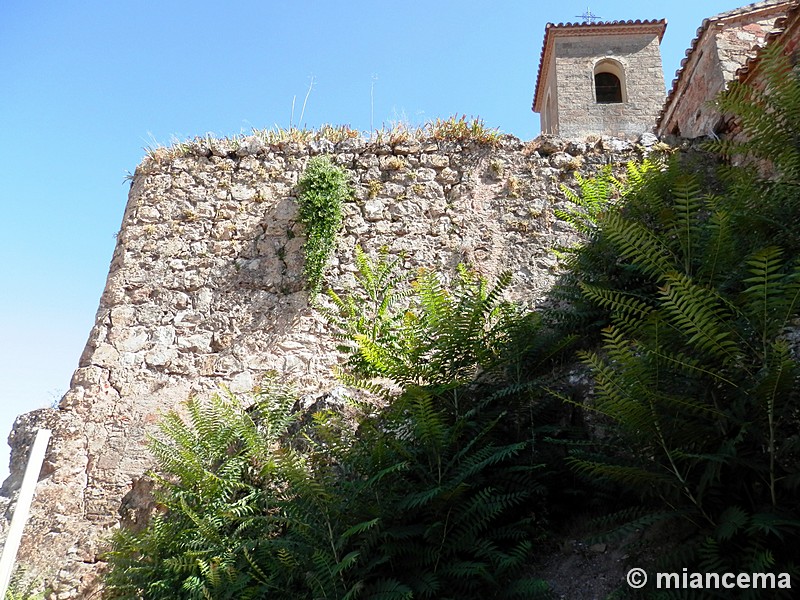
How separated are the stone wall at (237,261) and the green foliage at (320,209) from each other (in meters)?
0.13

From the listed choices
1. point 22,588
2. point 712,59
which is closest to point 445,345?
point 22,588

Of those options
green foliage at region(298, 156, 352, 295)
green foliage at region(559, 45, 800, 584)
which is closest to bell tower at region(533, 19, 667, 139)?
green foliage at region(298, 156, 352, 295)

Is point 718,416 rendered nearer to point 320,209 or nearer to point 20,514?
point 20,514

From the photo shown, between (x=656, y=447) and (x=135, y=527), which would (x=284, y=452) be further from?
(x=135, y=527)

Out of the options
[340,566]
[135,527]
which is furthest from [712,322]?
[135,527]

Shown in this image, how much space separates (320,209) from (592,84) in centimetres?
856

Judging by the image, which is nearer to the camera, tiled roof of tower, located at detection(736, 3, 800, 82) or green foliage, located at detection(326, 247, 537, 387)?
green foliage, located at detection(326, 247, 537, 387)

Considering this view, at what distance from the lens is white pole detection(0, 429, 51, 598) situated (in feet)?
9.86

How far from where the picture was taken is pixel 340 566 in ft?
9.50

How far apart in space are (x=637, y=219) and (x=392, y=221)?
2912 millimetres

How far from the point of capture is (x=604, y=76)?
13.3m

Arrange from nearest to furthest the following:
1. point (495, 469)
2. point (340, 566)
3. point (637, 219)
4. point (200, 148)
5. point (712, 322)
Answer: point (712, 322)
point (340, 566)
point (495, 469)
point (637, 219)
point (200, 148)

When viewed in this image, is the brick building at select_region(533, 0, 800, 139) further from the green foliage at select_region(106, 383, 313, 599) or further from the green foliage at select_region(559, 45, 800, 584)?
the green foliage at select_region(559, 45, 800, 584)

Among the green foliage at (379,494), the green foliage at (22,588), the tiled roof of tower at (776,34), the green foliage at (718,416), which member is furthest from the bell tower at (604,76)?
the green foliage at (22,588)
